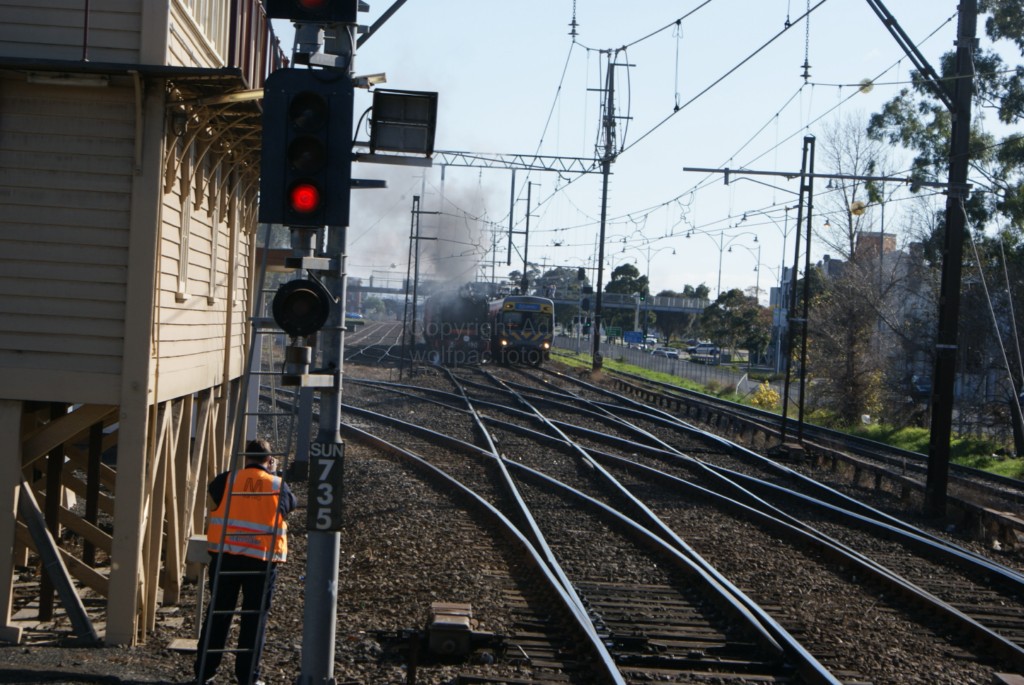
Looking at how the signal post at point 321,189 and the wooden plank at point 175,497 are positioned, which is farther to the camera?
the wooden plank at point 175,497

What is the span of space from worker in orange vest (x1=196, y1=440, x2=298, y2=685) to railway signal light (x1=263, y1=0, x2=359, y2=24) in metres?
2.66

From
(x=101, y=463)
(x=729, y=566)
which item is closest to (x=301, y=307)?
(x=101, y=463)

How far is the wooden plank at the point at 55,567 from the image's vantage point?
7.66m

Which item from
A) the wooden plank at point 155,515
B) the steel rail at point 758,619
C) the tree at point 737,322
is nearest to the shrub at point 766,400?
the steel rail at point 758,619

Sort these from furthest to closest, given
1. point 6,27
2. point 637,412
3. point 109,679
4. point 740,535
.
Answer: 1. point 637,412
2. point 740,535
3. point 6,27
4. point 109,679

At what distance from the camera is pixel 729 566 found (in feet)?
35.7

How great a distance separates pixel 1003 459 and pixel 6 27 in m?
23.5

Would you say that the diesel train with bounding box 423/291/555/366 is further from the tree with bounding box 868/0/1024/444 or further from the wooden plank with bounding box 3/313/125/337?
the wooden plank with bounding box 3/313/125/337

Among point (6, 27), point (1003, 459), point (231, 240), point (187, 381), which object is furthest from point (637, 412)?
point (6, 27)

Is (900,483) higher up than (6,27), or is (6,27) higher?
(6,27)

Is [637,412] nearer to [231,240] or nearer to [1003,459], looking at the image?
[1003,459]

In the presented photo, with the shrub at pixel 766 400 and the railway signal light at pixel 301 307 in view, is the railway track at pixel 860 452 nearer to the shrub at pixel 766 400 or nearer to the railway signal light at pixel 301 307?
the shrub at pixel 766 400

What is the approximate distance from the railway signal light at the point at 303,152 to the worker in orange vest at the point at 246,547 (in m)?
1.80

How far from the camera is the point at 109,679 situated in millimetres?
6641
